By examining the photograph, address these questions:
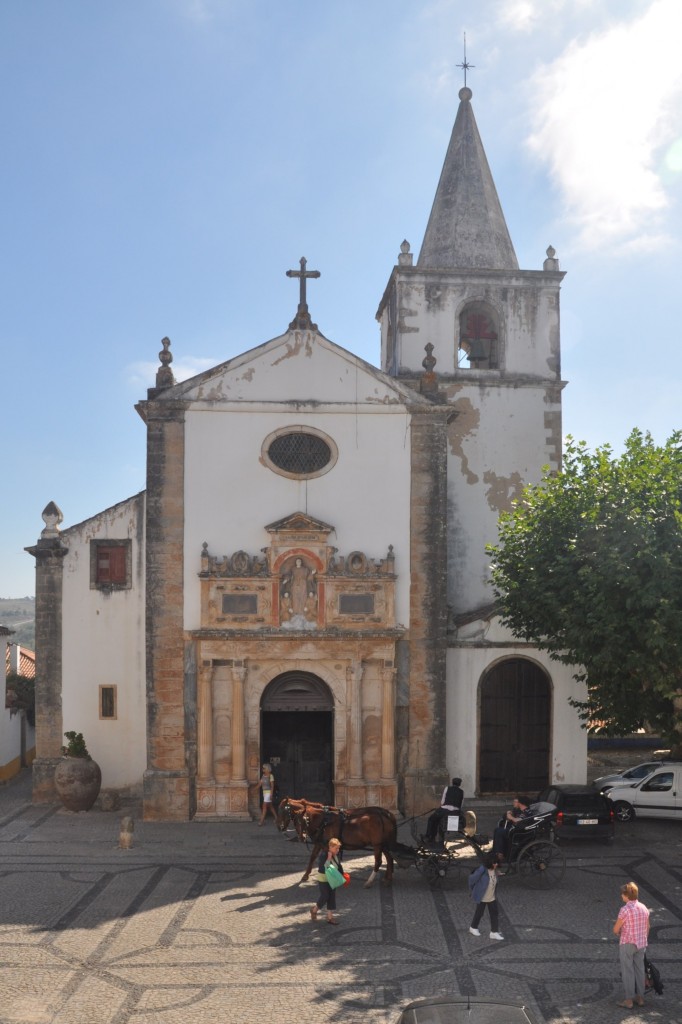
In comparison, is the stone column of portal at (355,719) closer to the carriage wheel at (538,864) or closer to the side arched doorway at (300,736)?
the side arched doorway at (300,736)

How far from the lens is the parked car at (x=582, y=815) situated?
19.1 metres

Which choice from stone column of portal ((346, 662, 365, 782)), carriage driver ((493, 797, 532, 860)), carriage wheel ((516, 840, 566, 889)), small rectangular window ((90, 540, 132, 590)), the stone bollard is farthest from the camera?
small rectangular window ((90, 540, 132, 590))

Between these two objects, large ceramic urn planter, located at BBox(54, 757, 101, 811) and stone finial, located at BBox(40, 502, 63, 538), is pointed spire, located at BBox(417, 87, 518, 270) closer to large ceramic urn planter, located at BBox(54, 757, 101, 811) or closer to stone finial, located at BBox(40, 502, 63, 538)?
stone finial, located at BBox(40, 502, 63, 538)

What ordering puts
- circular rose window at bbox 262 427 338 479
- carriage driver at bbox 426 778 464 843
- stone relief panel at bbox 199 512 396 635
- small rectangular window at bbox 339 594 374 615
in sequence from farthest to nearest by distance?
circular rose window at bbox 262 427 338 479, small rectangular window at bbox 339 594 374 615, stone relief panel at bbox 199 512 396 635, carriage driver at bbox 426 778 464 843

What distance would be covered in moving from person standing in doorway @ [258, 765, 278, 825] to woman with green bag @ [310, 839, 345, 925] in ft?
20.0

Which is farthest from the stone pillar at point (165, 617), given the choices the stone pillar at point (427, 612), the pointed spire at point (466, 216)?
the pointed spire at point (466, 216)

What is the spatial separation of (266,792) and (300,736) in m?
1.88

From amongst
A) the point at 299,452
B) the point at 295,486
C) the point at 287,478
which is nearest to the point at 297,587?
the point at 295,486

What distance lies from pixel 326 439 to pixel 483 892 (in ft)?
38.2

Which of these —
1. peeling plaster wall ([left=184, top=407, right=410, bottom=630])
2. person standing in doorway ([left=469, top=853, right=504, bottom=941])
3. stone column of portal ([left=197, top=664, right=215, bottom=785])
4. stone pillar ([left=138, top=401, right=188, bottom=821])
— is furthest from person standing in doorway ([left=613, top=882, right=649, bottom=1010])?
stone pillar ([left=138, top=401, right=188, bottom=821])

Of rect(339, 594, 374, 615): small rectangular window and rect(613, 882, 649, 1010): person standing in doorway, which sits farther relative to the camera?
rect(339, 594, 374, 615): small rectangular window

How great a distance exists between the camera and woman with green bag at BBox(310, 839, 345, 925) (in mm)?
14227

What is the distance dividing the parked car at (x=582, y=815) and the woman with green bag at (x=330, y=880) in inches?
243

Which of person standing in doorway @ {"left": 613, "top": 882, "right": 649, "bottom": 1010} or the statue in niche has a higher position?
the statue in niche
